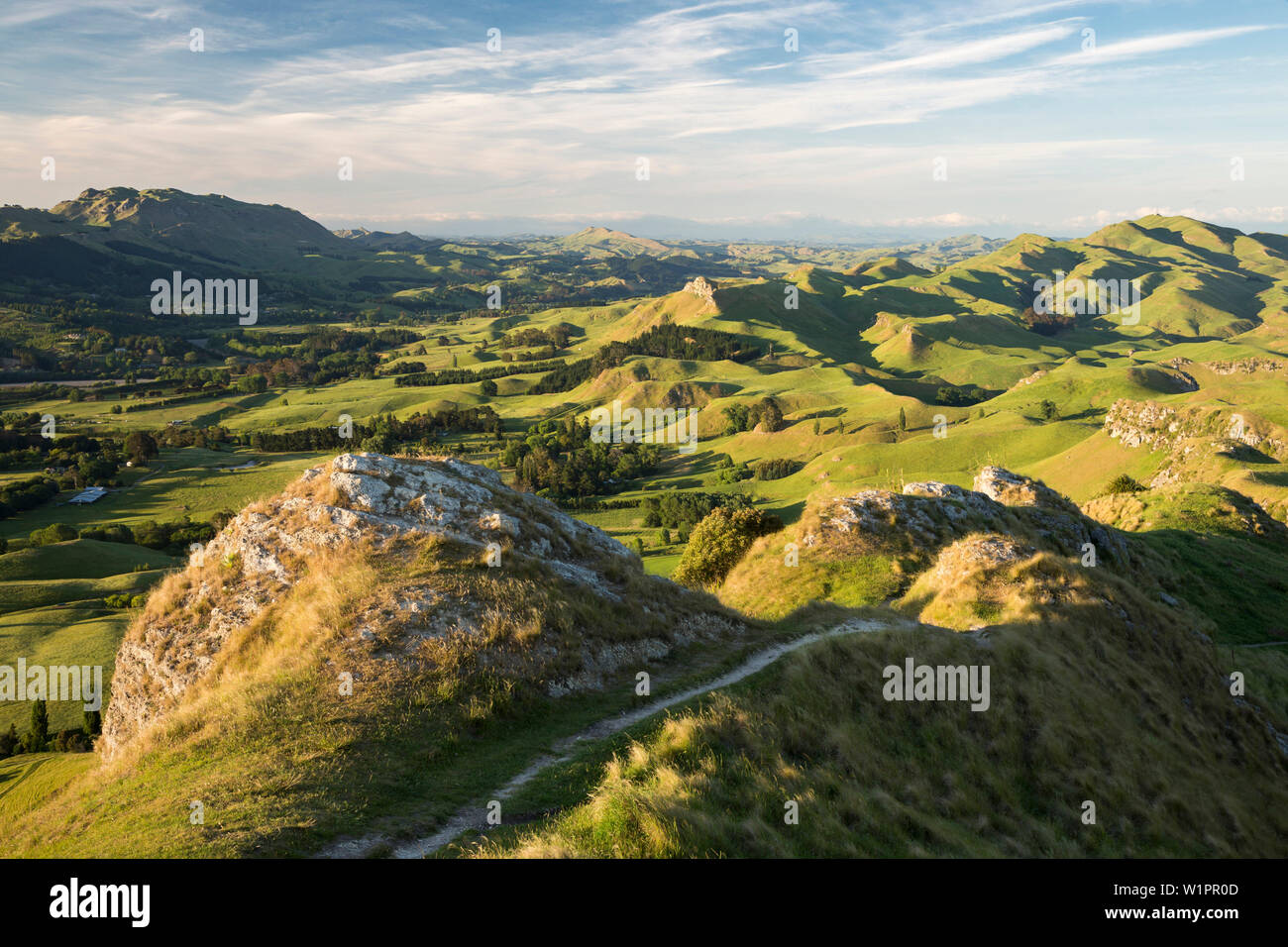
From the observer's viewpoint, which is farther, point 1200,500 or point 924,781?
point 1200,500

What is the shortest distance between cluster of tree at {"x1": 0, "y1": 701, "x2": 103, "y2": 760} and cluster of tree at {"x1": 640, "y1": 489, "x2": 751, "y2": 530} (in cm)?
9028

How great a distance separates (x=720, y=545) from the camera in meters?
51.0

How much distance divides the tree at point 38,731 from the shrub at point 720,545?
158ft

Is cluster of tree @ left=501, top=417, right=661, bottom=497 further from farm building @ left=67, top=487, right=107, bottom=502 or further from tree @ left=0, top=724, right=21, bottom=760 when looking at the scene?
tree @ left=0, top=724, right=21, bottom=760

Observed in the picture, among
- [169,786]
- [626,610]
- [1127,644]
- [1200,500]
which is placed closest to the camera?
[169,786]

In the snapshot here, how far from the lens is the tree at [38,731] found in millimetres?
48719

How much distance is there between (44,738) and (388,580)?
4702 centimetres

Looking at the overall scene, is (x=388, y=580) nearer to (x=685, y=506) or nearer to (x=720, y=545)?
(x=720, y=545)
